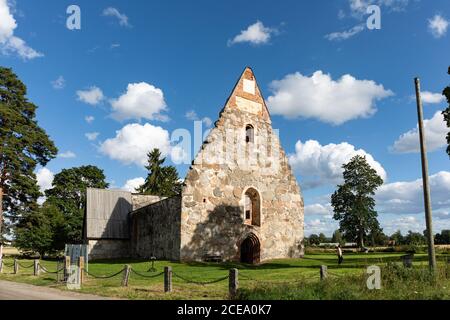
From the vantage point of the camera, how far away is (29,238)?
42.8 metres

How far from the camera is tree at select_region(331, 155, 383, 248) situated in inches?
2254

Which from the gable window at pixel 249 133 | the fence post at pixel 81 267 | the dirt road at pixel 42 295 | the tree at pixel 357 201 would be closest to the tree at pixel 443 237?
the tree at pixel 357 201

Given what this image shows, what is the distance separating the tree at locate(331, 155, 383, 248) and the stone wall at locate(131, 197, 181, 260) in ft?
111

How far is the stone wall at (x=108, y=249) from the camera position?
35.6 meters

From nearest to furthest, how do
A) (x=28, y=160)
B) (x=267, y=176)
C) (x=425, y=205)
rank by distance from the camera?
(x=425, y=205) < (x=267, y=176) < (x=28, y=160)

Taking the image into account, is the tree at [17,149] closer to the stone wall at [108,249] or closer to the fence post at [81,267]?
the stone wall at [108,249]

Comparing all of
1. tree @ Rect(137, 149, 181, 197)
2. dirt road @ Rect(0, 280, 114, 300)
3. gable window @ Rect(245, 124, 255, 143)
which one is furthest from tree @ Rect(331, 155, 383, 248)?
dirt road @ Rect(0, 280, 114, 300)

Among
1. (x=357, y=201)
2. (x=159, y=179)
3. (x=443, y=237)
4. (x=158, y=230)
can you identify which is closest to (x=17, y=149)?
(x=158, y=230)

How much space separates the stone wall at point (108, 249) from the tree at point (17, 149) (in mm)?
8013

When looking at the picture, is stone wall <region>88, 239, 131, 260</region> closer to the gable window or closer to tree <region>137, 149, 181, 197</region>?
the gable window
